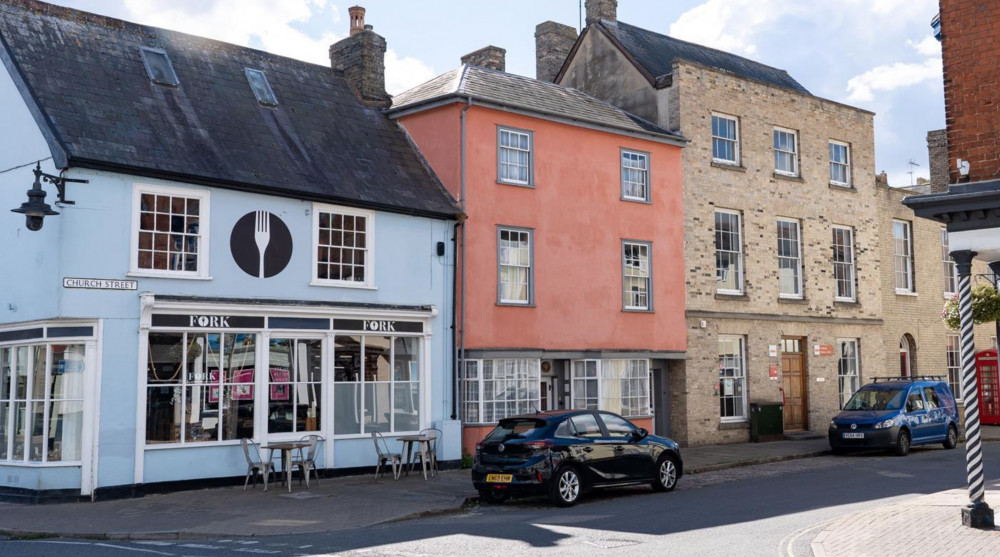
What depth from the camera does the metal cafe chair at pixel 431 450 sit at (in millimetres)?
19369

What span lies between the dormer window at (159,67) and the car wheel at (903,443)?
1739cm

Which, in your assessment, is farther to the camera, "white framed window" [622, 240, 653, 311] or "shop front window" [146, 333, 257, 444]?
"white framed window" [622, 240, 653, 311]

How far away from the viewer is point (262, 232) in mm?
18594

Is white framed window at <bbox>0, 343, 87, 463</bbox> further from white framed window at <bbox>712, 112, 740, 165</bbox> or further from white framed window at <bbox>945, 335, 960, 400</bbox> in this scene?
white framed window at <bbox>945, 335, 960, 400</bbox>

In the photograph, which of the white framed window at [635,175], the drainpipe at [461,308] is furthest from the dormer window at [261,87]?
the white framed window at [635,175]

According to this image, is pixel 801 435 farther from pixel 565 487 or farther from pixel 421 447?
pixel 565 487

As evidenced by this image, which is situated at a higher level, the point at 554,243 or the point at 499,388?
the point at 554,243

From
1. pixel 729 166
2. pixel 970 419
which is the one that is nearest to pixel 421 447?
pixel 970 419

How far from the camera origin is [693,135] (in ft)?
86.0

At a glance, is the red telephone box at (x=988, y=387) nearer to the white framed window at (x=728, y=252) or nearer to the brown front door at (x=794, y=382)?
the brown front door at (x=794, y=382)

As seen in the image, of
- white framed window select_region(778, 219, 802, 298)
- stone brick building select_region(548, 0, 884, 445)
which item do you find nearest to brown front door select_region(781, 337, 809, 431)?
stone brick building select_region(548, 0, 884, 445)

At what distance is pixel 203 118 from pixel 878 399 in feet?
54.2

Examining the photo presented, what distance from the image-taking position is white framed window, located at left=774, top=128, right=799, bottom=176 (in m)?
28.5

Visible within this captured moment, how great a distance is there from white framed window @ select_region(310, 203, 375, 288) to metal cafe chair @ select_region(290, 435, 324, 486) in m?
2.93
